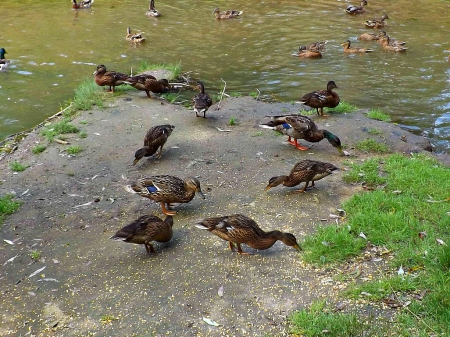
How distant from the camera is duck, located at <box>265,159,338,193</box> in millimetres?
7422

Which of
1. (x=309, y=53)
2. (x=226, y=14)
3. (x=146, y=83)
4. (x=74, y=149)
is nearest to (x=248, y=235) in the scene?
(x=74, y=149)

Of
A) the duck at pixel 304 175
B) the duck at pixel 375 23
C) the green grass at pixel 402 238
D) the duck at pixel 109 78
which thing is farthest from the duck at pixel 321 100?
the duck at pixel 375 23

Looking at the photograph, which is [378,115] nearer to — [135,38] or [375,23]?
[375,23]

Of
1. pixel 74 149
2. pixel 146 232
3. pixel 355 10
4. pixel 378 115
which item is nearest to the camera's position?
pixel 146 232

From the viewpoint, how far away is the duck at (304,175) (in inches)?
292

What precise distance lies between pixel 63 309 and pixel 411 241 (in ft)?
13.3

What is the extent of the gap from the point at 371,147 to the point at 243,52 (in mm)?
8551

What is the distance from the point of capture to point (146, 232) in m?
6.11

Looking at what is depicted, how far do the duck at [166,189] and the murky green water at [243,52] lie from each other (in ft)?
18.1

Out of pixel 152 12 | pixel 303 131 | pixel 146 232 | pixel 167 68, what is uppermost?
pixel 146 232

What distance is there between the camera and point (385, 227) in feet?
21.1

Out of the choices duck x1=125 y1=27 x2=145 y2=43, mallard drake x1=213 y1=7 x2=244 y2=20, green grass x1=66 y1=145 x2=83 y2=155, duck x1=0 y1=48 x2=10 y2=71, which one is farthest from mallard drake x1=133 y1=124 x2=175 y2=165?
mallard drake x1=213 y1=7 x2=244 y2=20

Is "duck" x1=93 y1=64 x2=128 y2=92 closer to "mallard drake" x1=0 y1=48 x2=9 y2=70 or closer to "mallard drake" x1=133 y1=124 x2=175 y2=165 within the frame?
"mallard drake" x1=133 y1=124 x2=175 y2=165

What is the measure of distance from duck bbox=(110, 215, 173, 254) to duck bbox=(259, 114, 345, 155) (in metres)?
3.82
